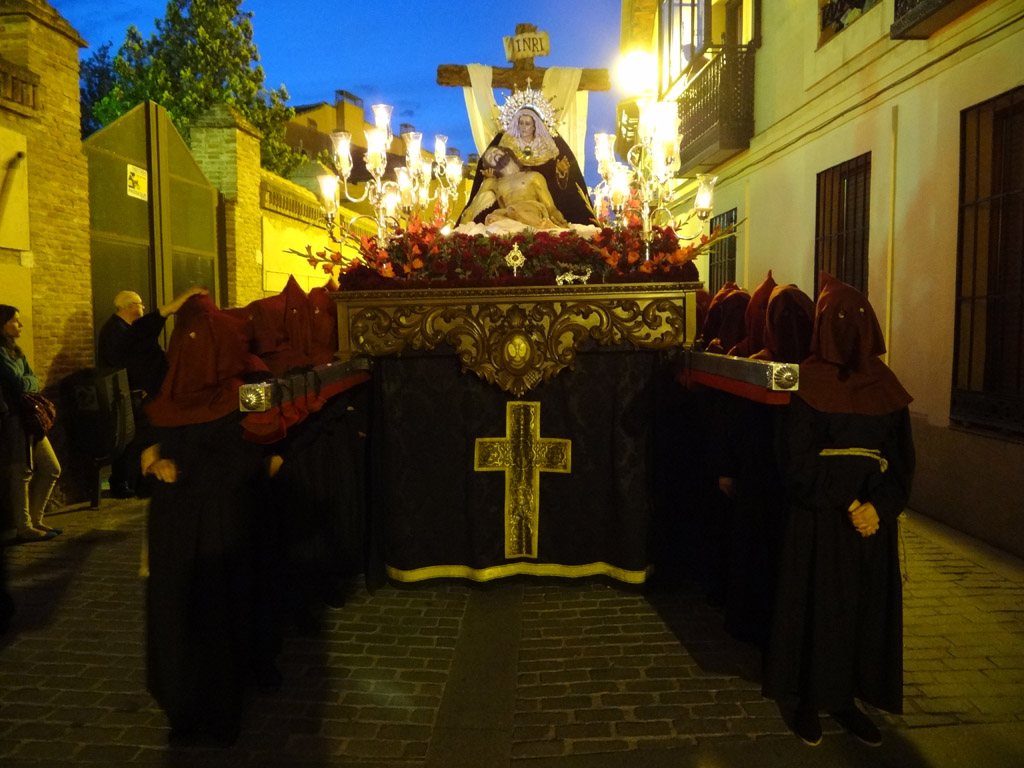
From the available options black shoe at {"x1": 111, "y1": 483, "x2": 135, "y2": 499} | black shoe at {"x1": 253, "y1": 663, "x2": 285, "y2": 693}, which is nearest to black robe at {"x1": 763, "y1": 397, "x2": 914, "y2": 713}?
black shoe at {"x1": 253, "y1": 663, "x2": 285, "y2": 693}

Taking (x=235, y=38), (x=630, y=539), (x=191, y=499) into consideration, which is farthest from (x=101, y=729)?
(x=235, y=38)

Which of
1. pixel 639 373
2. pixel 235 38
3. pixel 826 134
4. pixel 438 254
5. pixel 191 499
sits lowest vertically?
pixel 191 499

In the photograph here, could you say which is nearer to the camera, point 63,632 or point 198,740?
point 198,740

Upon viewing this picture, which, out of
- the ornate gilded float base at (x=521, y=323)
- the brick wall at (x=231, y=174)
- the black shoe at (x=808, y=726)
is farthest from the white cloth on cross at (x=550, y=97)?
the black shoe at (x=808, y=726)

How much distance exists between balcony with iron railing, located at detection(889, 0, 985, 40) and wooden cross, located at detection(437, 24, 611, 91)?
9.57 ft

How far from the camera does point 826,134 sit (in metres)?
8.60

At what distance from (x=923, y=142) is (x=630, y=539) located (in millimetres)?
5015

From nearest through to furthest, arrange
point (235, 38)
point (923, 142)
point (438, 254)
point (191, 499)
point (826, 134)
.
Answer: point (191, 499), point (438, 254), point (923, 142), point (826, 134), point (235, 38)

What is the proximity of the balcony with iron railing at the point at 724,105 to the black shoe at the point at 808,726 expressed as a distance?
972 centimetres

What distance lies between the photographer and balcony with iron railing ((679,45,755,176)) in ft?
35.9

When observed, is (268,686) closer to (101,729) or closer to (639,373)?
(101,729)

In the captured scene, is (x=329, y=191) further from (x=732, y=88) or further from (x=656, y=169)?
(x=732, y=88)

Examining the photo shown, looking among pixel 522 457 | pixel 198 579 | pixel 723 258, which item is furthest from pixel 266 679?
pixel 723 258

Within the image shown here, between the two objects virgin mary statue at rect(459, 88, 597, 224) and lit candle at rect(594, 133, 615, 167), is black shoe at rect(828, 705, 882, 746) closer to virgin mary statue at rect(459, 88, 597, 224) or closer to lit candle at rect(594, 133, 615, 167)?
virgin mary statue at rect(459, 88, 597, 224)
